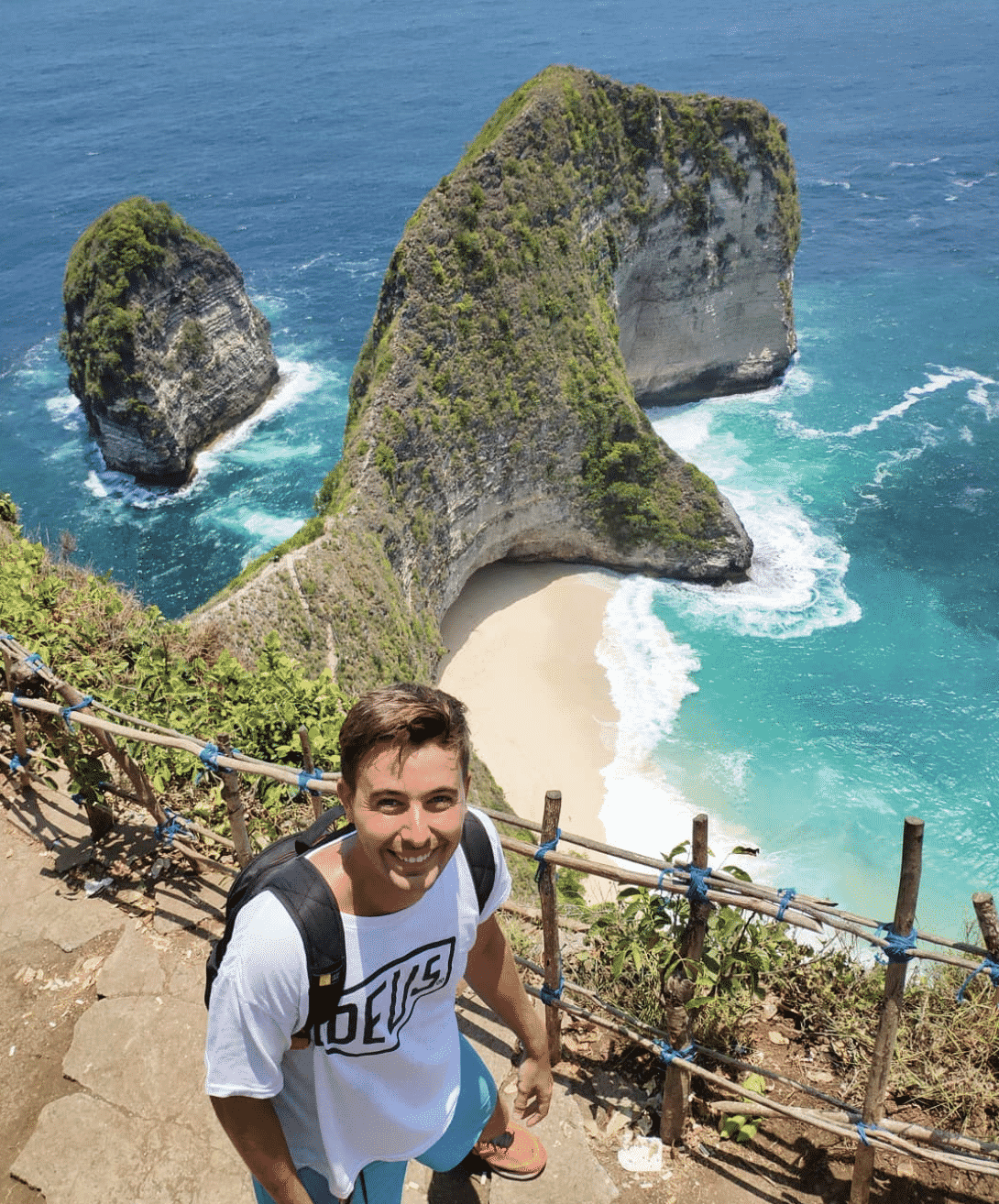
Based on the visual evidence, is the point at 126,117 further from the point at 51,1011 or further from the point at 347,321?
the point at 51,1011

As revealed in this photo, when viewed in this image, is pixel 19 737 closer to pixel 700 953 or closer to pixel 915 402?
pixel 700 953

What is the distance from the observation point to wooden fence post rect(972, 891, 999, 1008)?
5234mm

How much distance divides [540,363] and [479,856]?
33.8 metres

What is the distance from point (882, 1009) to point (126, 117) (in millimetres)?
119649

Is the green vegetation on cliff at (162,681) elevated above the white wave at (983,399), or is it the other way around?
the green vegetation on cliff at (162,681)

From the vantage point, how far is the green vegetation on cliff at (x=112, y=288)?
4497cm

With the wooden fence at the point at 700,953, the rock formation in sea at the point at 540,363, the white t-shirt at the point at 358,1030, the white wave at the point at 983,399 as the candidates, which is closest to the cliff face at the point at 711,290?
the rock formation in sea at the point at 540,363

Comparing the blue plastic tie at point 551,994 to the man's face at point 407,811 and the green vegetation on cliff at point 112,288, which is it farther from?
the green vegetation on cliff at point 112,288

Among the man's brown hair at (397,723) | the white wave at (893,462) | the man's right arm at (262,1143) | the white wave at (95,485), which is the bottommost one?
the white wave at (893,462)

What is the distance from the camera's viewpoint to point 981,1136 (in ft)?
19.8

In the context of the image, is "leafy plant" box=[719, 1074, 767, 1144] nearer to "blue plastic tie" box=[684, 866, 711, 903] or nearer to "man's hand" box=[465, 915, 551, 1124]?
"blue plastic tie" box=[684, 866, 711, 903]

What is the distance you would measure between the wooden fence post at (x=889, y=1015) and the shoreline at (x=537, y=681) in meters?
21.0

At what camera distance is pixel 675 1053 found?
5.86 m

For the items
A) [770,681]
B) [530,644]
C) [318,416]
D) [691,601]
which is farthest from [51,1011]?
[318,416]
